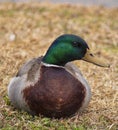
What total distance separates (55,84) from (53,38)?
3.23 m

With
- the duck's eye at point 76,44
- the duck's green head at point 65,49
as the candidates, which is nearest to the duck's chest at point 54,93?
the duck's green head at point 65,49

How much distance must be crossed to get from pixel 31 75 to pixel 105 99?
105cm

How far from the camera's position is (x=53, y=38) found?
786 centimetres

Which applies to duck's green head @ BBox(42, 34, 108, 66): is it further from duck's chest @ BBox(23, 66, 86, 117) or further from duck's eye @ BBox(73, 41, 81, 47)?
duck's chest @ BBox(23, 66, 86, 117)

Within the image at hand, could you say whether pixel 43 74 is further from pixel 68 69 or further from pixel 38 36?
pixel 38 36

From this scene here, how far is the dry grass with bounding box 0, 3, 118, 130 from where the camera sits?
4855 millimetres

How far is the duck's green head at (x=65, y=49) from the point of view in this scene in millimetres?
4859

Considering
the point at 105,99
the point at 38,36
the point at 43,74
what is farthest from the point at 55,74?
the point at 38,36

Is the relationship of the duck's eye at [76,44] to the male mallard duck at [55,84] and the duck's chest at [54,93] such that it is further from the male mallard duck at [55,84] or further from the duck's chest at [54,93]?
the duck's chest at [54,93]

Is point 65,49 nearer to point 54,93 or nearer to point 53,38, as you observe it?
point 54,93

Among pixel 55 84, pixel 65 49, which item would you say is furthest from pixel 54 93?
pixel 65 49

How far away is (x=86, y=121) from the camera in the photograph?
4.93 m

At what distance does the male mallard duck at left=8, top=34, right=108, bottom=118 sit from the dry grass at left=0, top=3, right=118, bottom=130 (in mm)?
136

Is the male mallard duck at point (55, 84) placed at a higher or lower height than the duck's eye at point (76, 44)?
lower
